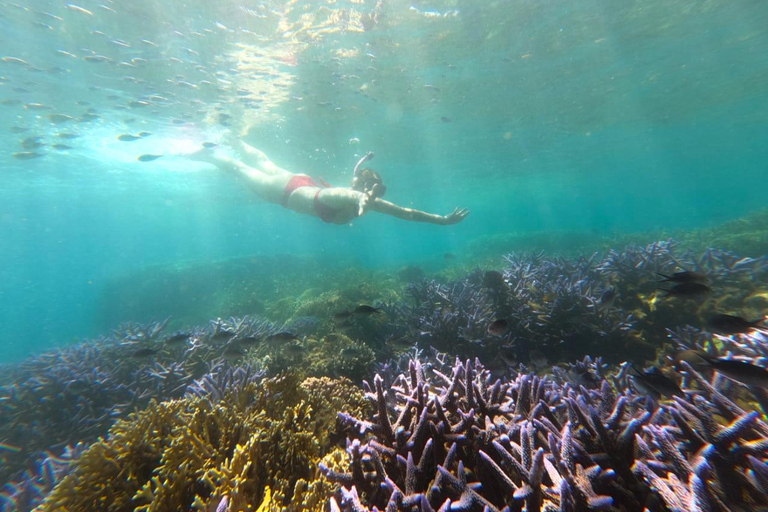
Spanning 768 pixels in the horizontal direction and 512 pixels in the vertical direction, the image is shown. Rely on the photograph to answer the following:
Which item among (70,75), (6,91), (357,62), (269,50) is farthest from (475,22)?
Result: (6,91)

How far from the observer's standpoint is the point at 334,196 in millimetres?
10164

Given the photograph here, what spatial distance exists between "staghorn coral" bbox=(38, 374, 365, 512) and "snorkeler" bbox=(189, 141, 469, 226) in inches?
225

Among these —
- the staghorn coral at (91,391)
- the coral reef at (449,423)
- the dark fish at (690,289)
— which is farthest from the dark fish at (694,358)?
the staghorn coral at (91,391)

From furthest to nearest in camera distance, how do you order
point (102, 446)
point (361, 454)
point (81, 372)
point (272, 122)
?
point (272, 122), point (81, 372), point (102, 446), point (361, 454)

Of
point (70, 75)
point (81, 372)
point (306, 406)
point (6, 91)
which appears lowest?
point (81, 372)

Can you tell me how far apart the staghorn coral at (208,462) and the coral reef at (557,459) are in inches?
15.7

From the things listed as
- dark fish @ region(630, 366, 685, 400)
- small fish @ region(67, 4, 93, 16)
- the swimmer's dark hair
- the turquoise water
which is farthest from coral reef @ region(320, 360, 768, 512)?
small fish @ region(67, 4, 93, 16)

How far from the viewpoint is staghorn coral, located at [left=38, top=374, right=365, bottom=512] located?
222 cm

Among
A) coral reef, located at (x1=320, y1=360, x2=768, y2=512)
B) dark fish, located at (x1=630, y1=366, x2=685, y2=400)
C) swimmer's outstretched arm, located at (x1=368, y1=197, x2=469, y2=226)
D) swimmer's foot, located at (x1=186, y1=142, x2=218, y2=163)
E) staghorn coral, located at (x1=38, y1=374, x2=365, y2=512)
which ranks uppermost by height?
swimmer's foot, located at (x1=186, y1=142, x2=218, y2=163)

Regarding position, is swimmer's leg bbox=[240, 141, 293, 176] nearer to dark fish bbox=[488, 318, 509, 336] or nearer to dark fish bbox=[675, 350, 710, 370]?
dark fish bbox=[488, 318, 509, 336]

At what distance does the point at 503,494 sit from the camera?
6.52ft

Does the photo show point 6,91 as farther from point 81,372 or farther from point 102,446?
point 102,446

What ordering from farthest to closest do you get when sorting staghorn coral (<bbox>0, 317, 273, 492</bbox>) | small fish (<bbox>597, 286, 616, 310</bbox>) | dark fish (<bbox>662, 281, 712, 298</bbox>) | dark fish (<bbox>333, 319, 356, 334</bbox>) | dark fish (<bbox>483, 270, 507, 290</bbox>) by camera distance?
1. dark fish (<bbox>483, 270, 507, 290</bbox>)
2. dark fish (<bbox>333, 319, 356, 334</bbox>)
3. staghorn coral (<bbox>0, 317, 273, 492</bbox>)
4. small fish (<bbox>597, 286, 616, 310</bbox>)
5. dark fish (<bbox>662, 281, 712, 298</bbox>)

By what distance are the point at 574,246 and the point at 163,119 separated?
1169 inches
